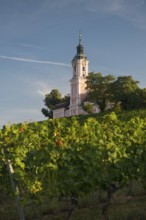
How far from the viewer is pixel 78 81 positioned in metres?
127

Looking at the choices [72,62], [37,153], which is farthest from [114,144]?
[72,62]

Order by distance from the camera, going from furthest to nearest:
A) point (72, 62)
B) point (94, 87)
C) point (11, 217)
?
1. point (72, 62)
2. point (94, 87)
3. point (11, 217)

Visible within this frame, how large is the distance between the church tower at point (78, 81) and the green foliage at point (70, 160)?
107854 millimetres

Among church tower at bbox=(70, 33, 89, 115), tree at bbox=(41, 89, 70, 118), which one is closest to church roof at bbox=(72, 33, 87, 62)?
church tower at bbox=(70, 33, 89, 115)

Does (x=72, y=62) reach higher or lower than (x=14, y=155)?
higher

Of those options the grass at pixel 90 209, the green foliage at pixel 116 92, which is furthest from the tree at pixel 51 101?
the grass at pixel 90 209

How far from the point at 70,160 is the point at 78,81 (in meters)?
119

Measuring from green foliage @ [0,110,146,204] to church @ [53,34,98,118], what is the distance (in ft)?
335

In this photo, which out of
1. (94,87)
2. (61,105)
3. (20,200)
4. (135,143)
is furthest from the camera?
(61,105)

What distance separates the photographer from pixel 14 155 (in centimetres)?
802

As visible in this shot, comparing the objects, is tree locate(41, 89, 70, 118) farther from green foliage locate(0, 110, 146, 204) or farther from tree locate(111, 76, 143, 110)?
green foliage locate(0, 110, 146, 204)

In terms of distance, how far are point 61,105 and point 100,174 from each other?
110 metres

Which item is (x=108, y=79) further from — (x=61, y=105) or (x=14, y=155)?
(x=14, y=155)

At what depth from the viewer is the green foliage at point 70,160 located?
777 cm
